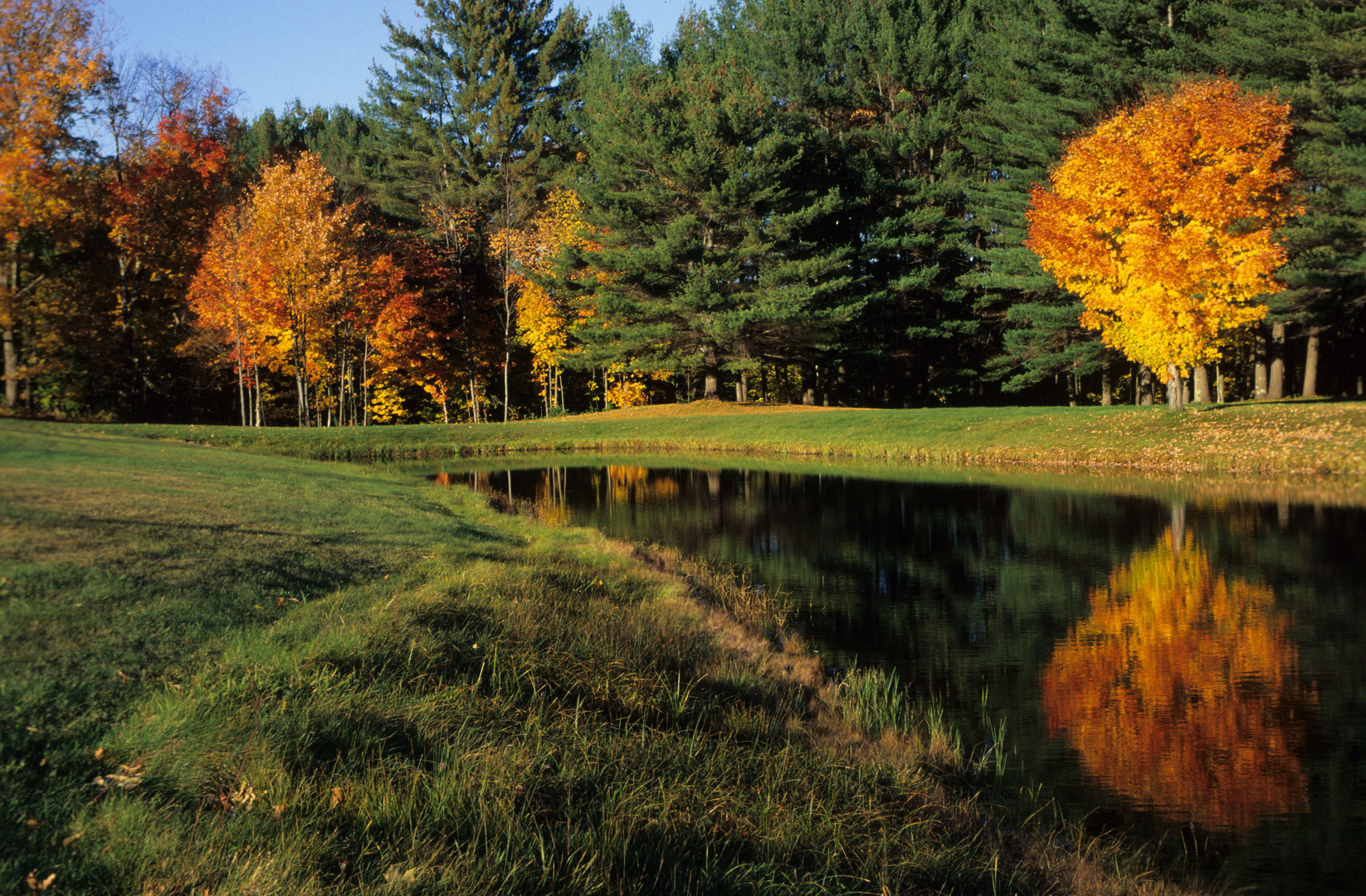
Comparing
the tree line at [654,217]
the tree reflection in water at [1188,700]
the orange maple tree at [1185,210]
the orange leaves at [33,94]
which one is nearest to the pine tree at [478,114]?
the tree line at [654,217]

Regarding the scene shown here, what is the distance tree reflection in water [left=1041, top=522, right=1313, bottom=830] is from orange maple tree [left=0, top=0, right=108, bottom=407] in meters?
31.1

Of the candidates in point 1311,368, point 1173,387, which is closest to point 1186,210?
point 1173,387

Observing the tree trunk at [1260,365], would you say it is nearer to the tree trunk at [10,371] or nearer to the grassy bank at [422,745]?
the grassy bank at [422,745]

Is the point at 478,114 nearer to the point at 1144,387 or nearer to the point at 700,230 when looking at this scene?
the point at 700,230

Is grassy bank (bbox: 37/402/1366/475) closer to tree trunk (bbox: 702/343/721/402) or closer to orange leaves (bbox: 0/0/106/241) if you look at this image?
tree trunk (bbox: 702/343/721/402)

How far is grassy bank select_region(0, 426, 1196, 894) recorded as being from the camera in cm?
425

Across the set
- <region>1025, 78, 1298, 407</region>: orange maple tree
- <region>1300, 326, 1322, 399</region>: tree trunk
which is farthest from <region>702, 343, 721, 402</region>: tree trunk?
<region>1300, 326, 1322, 399</region>: tree trunk

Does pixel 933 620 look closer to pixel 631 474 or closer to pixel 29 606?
pixel 29 606

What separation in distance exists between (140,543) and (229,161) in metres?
41.0

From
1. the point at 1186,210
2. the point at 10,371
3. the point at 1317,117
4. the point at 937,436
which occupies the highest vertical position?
the point at 1317,117

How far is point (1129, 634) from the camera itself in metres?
10.5

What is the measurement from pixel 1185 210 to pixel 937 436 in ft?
36.5

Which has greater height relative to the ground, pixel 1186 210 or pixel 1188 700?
pixel 1186 210

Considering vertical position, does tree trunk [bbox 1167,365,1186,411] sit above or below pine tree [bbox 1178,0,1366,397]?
below
